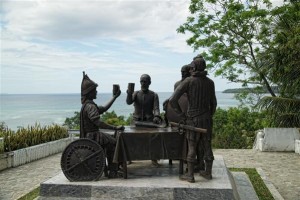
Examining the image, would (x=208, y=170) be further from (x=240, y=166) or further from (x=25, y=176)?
(x=25, y=176)

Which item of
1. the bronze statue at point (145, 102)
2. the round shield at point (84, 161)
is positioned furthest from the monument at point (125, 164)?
the bronze statue at point (145, 102)

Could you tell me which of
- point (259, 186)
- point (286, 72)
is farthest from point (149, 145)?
point (286, 72)

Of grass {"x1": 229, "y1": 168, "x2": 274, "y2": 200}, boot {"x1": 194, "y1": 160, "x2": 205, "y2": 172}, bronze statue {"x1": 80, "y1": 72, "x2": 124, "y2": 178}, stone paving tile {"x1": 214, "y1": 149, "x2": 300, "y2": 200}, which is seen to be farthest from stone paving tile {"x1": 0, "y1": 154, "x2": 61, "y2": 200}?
stone paving tile {"x1": 214, "y1": 149, "x2": 300, "y2": 200}

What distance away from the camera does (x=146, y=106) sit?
25.2 ft

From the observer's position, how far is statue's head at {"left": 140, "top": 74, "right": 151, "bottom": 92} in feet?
24.9

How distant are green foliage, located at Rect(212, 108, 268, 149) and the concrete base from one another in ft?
35.9

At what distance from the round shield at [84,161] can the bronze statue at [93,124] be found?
0.20 meters

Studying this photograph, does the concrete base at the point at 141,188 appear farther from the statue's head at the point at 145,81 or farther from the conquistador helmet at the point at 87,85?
the statue's head at the point at 145,81

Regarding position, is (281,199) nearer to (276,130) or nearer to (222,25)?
(276,130)

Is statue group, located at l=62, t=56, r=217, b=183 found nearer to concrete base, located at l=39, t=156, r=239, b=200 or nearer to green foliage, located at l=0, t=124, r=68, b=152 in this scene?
concrete base, located at l=39, t=156, r=239, b=200

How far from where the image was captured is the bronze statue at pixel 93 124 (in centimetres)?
641

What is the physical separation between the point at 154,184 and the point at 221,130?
1269cm

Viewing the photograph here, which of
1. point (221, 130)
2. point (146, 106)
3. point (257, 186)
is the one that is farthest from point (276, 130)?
point (146, 106)

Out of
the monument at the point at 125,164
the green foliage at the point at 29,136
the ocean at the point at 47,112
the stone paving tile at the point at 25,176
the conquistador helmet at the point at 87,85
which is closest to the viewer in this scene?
the monument at the point at 125,164
